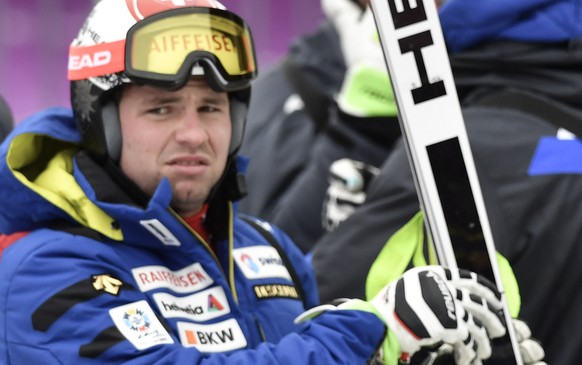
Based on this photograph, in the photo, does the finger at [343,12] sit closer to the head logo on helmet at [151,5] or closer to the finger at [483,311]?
A: the head logo on helmet at [151,5]

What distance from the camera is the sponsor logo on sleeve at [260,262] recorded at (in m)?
3.54

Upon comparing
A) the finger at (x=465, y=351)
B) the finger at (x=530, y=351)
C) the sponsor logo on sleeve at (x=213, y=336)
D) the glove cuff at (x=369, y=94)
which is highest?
the glove cuff at (x=369, y=94)

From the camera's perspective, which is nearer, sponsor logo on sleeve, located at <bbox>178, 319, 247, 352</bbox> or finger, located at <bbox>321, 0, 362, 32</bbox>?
sponsor logo on sleeve, located at <bbox>178, 319, 247, 352</bbox>

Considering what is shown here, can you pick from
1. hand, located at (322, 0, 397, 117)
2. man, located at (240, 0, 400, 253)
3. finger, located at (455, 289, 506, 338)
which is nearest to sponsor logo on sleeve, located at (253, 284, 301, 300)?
finger, located at (455, 289, 506, 338)

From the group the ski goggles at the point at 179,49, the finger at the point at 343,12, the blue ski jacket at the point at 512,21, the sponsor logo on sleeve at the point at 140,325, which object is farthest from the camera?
the finger at the point at 343,12

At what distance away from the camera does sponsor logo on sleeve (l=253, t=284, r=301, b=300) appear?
3486 millimetres

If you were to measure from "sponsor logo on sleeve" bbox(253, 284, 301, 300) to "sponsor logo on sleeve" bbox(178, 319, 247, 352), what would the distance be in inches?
6.7

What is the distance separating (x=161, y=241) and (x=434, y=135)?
2.46 ft

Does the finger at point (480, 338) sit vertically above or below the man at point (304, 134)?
below

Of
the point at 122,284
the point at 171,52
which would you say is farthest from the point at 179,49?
the point at 122,284

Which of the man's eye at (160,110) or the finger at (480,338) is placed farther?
the man's eye at (160,110)

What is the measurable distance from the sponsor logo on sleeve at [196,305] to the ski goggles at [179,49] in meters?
0.52

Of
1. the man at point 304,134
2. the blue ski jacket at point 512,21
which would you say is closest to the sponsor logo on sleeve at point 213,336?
the blue ski jacket at point 512,21

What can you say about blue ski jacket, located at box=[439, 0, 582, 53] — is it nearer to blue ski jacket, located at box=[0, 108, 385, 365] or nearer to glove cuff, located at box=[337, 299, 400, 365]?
blue ski jacket, located at box=[0, 108, 385, 365]
